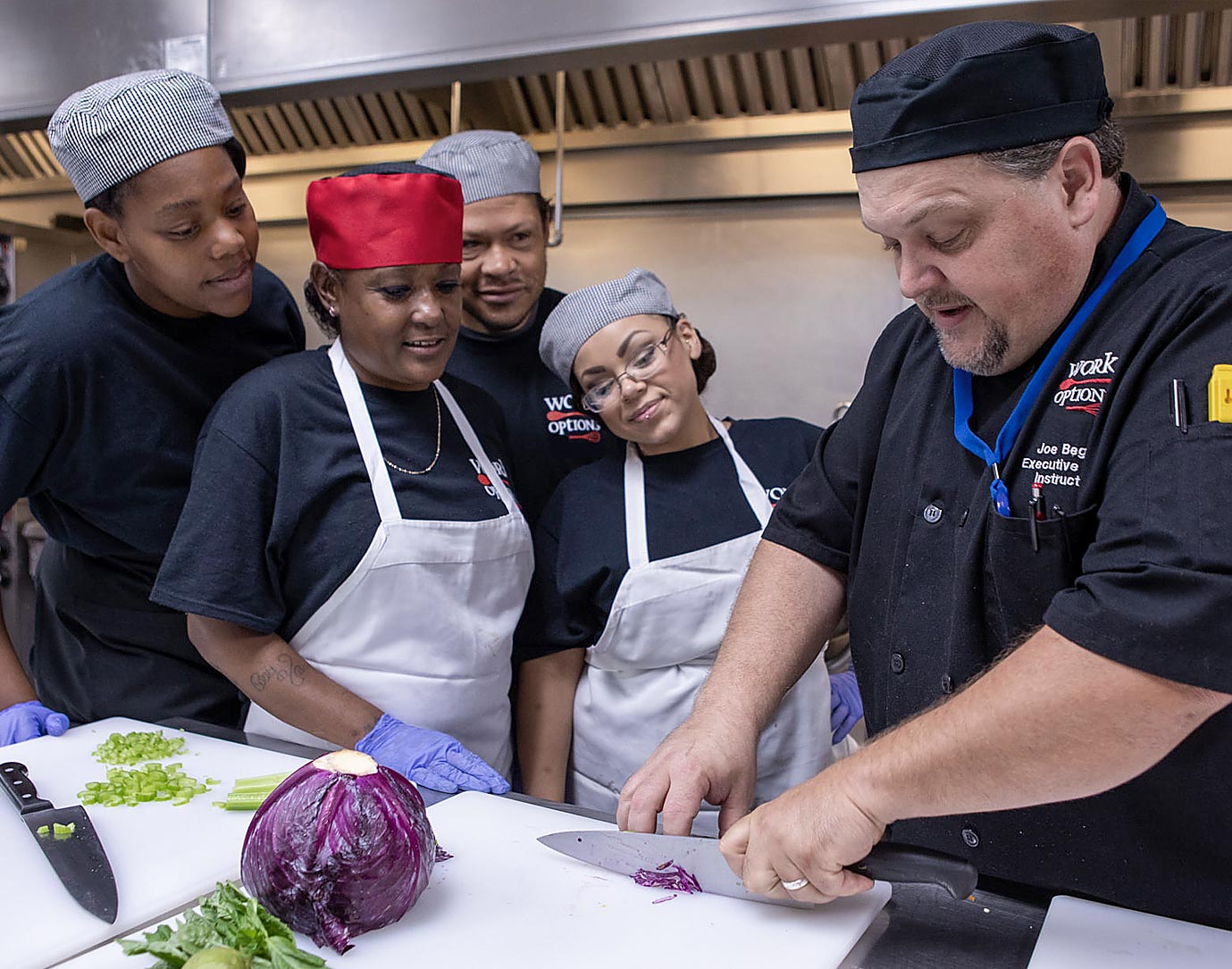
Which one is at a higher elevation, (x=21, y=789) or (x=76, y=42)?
(x=76, y=42)

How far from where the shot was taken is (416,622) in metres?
1.60

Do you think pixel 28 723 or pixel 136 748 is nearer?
pixel 136 748

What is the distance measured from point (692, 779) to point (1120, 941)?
42cm

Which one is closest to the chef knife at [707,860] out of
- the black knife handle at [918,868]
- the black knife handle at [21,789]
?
the black knife handle at [918,868]

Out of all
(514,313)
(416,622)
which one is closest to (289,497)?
(416,622)

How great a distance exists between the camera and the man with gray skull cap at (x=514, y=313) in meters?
A: 2.03

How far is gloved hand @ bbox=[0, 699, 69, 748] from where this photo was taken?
1.48 metres

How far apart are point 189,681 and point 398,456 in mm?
543

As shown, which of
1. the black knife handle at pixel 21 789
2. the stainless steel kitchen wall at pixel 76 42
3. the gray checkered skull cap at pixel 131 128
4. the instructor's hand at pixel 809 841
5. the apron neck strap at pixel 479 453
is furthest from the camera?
the stainless steel kitchen wall at pixel 76 42

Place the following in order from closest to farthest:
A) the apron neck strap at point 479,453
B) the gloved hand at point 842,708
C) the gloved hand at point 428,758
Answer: the gloved hand at point 428,758 → the apron neck strap at point 479,453 → the gloved hand at point 842,708

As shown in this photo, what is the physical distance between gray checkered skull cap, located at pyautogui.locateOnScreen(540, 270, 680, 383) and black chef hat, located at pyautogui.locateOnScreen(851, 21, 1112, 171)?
89 cm

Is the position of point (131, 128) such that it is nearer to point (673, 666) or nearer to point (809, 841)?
point (673, 666)

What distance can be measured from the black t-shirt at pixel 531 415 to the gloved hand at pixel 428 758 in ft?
2.11

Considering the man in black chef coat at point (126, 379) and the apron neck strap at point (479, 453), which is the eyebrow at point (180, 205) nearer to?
the man in black chef coat at point (126, 379)
